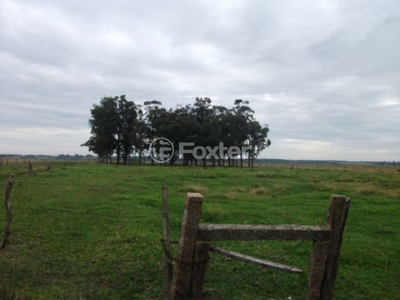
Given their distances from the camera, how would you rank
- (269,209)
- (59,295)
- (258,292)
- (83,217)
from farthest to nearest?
1. (269,209)
2. (83,217)
3. (258,292)
4. (59,295)

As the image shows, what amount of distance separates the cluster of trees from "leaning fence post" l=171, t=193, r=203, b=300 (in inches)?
2394

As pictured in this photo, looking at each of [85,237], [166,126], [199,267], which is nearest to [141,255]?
[85,237]

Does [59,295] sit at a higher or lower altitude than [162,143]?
lower

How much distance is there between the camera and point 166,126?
215 feet

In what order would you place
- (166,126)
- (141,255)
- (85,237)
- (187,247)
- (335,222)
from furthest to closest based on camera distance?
1. (166,126)
2. (85,237)
3. (141,255)
4. (335,222)
5. (187,247)

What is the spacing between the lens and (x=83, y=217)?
37.2ft

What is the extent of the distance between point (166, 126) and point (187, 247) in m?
62.0

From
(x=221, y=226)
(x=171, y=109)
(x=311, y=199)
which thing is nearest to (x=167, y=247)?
(x=221, y=226)

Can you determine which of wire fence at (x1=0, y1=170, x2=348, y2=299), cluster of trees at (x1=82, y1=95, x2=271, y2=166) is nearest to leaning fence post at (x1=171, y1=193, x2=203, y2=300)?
wire fence at (x1=0, y1=170, x2=348, y2=299)

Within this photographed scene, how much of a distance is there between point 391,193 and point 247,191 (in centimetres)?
915

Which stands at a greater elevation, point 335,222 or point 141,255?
point 335,222

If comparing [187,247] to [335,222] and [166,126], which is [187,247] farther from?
[166,126]

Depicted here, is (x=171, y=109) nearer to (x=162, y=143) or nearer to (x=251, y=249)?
(x=162, y=143)

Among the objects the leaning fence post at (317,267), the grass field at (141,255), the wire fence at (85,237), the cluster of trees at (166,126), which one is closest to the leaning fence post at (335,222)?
the leaning fence post at (317,267)
